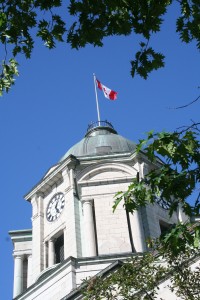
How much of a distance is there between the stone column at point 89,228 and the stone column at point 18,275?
6607 mm

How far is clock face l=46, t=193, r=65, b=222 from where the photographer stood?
34.4 metres

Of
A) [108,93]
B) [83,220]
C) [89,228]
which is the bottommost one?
[89,228]

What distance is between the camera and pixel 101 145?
3706 cm

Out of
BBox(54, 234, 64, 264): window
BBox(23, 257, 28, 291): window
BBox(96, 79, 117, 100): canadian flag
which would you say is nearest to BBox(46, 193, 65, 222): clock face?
BBox(54, 234, 64, 264): window

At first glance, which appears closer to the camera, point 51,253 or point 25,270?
point 51,253

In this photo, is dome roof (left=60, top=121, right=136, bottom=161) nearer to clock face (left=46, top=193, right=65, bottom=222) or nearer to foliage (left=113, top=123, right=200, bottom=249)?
clock face (left=46, top=193, right=65, bottom=222)

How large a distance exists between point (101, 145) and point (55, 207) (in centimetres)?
504

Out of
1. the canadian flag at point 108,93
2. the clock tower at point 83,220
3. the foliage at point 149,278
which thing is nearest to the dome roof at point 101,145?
the clock tower at point 83,220

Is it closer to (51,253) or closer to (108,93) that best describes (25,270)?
(51,253)

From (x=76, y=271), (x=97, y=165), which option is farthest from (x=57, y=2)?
(x=97, y=165)

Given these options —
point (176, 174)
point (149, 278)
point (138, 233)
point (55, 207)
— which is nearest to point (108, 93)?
point (55, 207)

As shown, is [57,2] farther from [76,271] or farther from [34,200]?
[34,200]

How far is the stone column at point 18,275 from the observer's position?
3578 cm

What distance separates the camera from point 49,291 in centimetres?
2964
